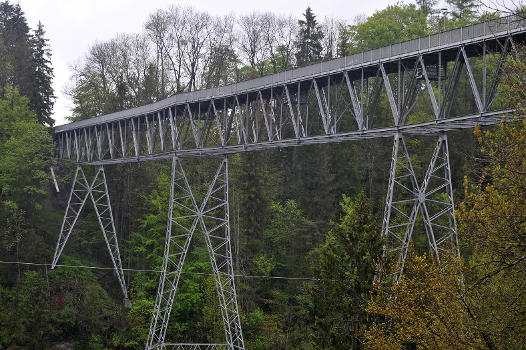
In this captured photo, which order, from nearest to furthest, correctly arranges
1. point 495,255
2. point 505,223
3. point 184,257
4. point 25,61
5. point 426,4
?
point 505,223 → point 495,255 → point 184,257 → point 25,61 → point 426,4

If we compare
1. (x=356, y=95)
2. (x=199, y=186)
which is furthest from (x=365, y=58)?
(x=199, y=186)

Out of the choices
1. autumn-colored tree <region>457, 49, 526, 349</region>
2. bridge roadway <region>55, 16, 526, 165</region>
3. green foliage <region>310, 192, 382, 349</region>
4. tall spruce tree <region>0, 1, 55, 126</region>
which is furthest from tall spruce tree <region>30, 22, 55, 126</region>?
autumn-colored tree <region>457, 49, 526, 349</region>

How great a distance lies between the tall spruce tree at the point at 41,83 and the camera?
1556 inches

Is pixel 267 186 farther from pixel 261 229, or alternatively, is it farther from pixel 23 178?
pixel 23 178

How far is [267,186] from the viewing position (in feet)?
120

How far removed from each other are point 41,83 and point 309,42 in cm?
1983

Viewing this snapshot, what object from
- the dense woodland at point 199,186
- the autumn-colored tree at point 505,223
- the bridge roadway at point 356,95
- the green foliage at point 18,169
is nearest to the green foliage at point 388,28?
the dense woodland at point 199,186

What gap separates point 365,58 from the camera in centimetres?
1886

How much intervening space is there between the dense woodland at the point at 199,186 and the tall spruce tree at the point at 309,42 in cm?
10

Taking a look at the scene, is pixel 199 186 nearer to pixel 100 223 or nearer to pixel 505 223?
pixel 100 223

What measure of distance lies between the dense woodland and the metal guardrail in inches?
117

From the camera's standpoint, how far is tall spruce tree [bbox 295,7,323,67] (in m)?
42.3

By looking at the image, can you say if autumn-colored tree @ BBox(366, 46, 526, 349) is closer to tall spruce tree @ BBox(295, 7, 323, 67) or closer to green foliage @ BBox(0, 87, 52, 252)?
green foliage @ BBox(0, 87, 52, 252)

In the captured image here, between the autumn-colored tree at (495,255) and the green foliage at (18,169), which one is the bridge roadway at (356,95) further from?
the green foliage at (18,169)
